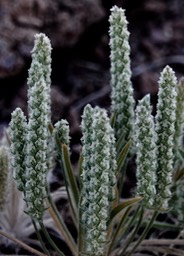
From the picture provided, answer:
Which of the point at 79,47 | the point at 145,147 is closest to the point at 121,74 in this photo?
the point at 145,147

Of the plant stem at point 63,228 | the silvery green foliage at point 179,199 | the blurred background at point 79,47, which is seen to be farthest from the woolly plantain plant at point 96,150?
the blurred background at point 79,47

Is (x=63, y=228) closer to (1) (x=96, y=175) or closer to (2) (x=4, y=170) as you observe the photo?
(2) (x=4, y=170)

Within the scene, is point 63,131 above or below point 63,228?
above

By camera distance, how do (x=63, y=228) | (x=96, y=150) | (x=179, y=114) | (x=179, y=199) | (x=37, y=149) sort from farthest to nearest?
1. (x=179, y=199)
2. (x=63, y=228)
3. (x=179, y=114)
4. (x=37, y=149)
5. (x=96, y=150)

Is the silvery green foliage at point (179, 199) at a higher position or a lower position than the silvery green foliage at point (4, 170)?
lower

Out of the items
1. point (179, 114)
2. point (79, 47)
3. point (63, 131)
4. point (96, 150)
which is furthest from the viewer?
point (79, 47)

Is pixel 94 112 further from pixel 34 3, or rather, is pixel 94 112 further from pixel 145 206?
pixel 34 3

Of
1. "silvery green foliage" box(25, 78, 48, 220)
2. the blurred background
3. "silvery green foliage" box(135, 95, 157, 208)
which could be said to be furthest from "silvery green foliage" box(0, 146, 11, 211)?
the blurred background

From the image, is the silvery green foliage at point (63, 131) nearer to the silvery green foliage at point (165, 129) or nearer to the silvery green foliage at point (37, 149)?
the silvery green foliage at point (37, 149)
